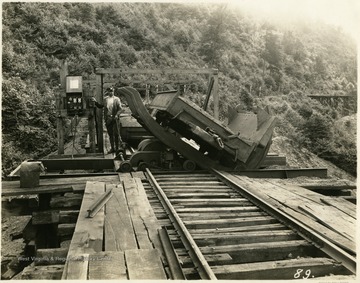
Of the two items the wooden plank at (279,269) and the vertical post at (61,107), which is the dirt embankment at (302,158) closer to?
the vertical post at (61,107)

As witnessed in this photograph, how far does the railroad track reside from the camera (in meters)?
3.28

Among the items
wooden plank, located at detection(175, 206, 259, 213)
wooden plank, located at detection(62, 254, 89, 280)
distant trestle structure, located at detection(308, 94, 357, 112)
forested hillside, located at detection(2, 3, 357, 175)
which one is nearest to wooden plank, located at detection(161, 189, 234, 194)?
wooden plank, located at detection(175, 206, 259, 213)

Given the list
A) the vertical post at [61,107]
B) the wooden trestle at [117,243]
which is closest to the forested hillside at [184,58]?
the vertical post at [61,107]

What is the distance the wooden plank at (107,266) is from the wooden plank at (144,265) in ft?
0.19

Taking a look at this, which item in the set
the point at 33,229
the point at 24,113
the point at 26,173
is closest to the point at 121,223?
the point at 26,173

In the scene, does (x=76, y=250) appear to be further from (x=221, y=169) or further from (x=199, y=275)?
(x=221, y=169)

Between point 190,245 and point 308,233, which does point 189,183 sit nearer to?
point 308,233

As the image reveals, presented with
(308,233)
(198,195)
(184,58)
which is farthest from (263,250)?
(184,58)

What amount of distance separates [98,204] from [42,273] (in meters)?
1.65

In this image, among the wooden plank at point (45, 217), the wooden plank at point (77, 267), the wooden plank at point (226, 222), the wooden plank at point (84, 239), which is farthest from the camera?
the wooden plank at point (45, 217)

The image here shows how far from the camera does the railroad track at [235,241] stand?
3.28 meters

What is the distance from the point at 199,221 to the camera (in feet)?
14.8

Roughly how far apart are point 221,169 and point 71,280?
5227 mm

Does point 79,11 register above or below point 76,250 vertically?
above
